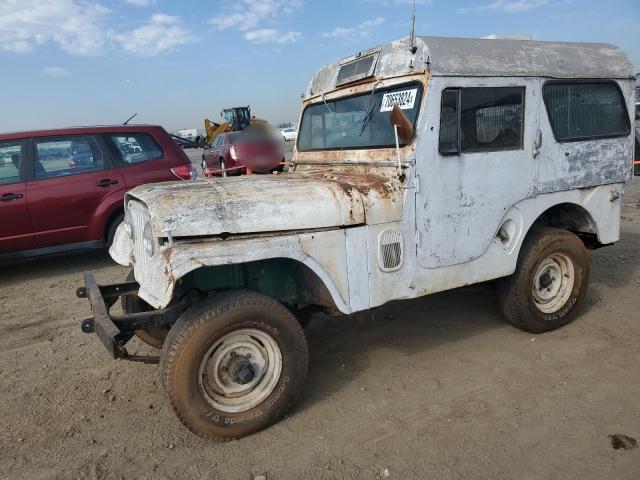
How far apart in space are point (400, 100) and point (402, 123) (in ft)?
1.46

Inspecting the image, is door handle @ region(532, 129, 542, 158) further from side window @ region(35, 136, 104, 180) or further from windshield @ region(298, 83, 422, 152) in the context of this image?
side window @ region(35, 136, 104, 180)

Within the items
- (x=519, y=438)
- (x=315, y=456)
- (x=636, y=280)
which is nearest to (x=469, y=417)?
(x=519, y=438)

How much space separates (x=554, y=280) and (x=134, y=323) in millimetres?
3389

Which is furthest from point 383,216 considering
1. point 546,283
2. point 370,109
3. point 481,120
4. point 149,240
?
point 546,283

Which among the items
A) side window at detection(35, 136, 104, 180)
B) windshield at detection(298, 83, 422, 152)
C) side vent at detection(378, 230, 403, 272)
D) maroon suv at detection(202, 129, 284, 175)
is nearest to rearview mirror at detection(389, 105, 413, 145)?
windshield at detection(298, 83, 422, 152)

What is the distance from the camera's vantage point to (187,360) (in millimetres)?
2670

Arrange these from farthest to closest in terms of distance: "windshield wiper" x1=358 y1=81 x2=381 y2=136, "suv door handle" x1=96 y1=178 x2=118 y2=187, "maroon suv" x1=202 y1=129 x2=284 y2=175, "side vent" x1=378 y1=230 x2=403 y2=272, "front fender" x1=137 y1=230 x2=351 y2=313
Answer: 1. "maroon suv" x1=202 y1=129 x2=284 y2=175
2. "suv door handle" x1=96 y1=178 x2=118 y2=187
3. "windshield wiper" x1=358 y1=81 x2=381 y2=136
4. "side vent" x1=378 y1=230 x2=403 y2=272
5. "front fender" x1=137 y1=230 x2=351 y2=313

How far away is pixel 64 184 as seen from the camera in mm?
6004

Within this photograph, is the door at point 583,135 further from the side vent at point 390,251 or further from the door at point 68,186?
the door at point 68,186

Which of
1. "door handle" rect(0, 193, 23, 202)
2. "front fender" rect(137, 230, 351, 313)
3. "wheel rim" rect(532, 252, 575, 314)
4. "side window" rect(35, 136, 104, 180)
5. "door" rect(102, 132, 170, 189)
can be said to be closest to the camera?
"front fender" rect(137, 230, 351, 313)

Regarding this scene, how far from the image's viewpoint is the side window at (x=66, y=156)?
19.7 feet

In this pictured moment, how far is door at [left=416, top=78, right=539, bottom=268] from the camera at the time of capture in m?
3.29

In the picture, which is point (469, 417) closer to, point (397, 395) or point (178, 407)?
point (397, 395)

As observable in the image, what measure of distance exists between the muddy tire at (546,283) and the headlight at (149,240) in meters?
2.78
